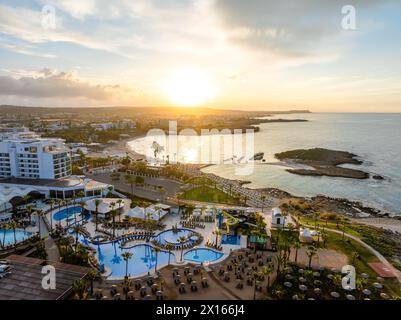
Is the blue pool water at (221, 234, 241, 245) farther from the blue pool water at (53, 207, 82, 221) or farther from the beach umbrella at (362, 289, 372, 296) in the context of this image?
the blue pool water at (53, 207, 82, 221)

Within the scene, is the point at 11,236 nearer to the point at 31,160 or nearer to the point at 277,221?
the point at 31,160

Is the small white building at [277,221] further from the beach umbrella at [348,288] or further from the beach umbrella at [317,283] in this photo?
the beach umbrella at [348,288]

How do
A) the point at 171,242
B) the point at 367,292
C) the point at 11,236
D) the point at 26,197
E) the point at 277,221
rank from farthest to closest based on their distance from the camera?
the point at 26,197 → the point at 277,221 → the point at 11,236 → the point at 171,242 → the point at 367,292

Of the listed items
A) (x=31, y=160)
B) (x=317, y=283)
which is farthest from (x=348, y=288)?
(x=31, y=160)

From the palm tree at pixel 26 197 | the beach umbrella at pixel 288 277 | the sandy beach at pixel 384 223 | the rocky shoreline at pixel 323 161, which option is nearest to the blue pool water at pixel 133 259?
the beach umbrella at pixel 288 277
